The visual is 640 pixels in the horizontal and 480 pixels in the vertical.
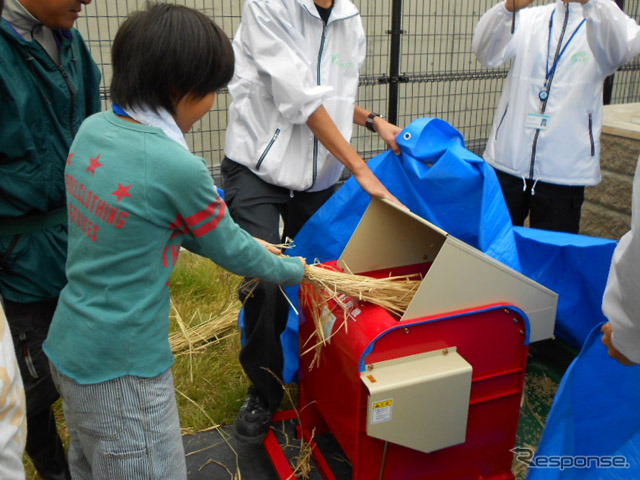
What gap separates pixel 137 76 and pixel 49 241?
722 millimetres

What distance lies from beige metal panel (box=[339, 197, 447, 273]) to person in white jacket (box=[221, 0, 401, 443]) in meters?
0.09

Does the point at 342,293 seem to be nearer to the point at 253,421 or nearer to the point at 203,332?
the point at 253,421

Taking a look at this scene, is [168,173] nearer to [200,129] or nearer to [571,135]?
[571,135]

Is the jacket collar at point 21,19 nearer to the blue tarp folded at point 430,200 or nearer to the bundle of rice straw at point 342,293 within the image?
the bundle of rice straw at point 342,293

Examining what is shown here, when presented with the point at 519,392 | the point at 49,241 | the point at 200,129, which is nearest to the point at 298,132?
the point at 49,241

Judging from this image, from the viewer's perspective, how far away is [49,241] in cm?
202

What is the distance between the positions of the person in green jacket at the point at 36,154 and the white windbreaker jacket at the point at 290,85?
0.64 meters

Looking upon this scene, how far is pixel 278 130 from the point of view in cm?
259

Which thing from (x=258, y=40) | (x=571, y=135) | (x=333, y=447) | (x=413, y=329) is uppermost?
(x=258, y=40)

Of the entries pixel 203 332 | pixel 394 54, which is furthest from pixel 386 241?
pixel 394 54

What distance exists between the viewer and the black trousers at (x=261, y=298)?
8.14 feet

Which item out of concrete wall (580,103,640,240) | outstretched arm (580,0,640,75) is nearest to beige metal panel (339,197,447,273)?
outstretched arm (580,0,640,75)

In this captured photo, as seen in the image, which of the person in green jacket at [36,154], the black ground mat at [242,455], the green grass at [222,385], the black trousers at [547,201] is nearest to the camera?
the person in green jacket at [36,154]

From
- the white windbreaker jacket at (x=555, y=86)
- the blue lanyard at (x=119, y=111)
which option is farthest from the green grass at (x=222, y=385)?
the blue lanyard at (x=119, y=111)
